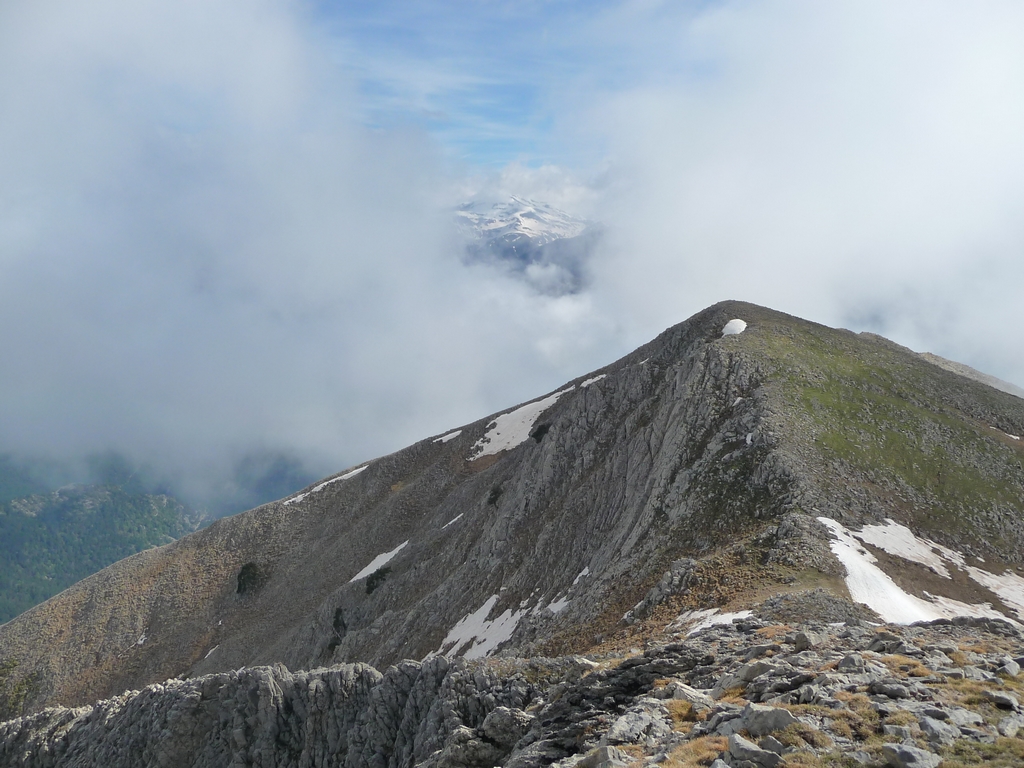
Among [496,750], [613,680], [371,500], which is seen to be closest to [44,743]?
[496,750]

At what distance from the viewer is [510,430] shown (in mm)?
115000

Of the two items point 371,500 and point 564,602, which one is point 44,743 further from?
point 371,500

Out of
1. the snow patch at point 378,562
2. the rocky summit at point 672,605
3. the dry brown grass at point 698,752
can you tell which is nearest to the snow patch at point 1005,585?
the rocky summit at point 672,605

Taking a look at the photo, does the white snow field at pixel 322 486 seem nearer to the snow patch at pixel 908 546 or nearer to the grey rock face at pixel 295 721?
the grey rock face at pixel 295 721

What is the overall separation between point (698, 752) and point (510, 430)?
100906 millimetres

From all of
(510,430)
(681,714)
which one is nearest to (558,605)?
(681,714)

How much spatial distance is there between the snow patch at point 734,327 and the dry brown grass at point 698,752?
66.5m

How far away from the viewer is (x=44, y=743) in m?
44.4

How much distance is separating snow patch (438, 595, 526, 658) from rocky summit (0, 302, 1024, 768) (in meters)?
0.29

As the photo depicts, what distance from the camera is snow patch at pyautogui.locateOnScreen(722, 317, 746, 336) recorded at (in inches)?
3041

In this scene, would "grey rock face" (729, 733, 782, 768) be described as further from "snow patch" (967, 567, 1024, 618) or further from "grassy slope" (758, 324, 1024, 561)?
"snow patch" (967, 567, 1024, 618)

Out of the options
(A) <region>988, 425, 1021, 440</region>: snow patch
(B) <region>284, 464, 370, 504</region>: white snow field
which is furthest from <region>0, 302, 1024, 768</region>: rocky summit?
(B) <region>284, 464, 370, 504</region>: white snow field

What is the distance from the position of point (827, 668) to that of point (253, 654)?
3499 inches

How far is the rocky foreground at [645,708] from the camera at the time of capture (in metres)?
13.5
